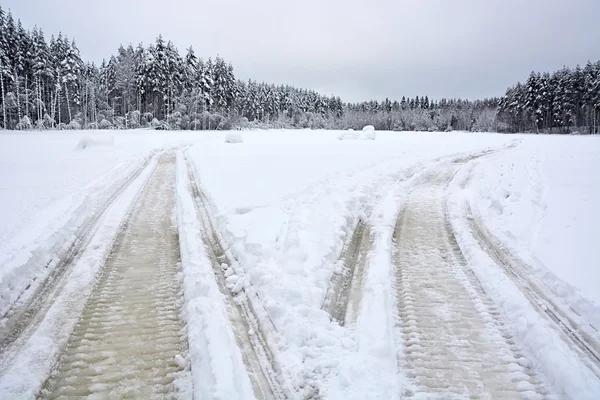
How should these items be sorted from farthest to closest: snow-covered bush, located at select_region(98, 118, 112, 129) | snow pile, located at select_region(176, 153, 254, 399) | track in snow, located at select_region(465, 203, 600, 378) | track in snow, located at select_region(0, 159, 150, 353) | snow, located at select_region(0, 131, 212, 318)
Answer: snow-covered bush, located at select_region(98, 118, 112, 129) < snow, located at select_region(0, 131, 212, 318) < track in snow, located at select_region(0, 159, 150, 353) < track in snow, located at select_region(465, 203, 600, 378) < snow pile, located at select_region(176, 153, 254, 399)

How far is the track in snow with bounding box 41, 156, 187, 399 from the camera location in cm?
290

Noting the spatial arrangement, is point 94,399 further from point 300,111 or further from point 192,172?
point 300,111

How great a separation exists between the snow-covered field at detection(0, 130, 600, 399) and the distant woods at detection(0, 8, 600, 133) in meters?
42.6

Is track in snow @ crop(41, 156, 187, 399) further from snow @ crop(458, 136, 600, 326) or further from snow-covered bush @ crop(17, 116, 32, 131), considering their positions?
snow-covered bush @ crop(17, 116, 32, 131)

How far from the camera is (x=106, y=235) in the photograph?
21.0 ft

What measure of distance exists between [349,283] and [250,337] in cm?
163

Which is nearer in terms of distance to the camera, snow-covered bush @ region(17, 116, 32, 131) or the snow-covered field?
the snow-covered field

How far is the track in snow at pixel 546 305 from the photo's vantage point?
330cm

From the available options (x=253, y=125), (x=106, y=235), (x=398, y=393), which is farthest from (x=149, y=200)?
(x=253, y=125)

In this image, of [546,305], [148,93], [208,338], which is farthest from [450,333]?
[148,93]

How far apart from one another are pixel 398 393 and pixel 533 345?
5.06ft

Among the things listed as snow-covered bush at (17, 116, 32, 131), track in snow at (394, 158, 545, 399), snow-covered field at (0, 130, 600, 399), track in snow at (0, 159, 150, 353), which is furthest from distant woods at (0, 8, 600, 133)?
track in snow at (394, 158, 545, 399)

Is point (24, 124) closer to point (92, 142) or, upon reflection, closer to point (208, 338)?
point (92, 142)

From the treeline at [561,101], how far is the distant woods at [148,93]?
0.17 metres
